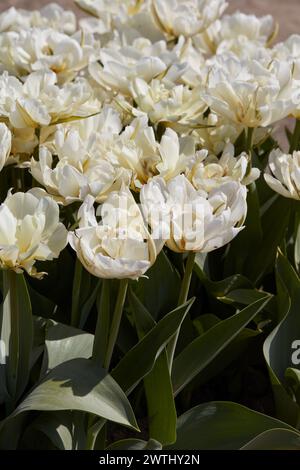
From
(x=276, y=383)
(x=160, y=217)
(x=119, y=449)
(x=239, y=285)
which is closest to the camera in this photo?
(x=160, y=217)

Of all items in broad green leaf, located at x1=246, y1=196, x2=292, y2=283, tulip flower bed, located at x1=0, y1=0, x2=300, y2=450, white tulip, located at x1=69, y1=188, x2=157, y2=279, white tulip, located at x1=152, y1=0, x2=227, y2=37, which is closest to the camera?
white tulip, located at x1=69, y1=188, x2=157, y2=279

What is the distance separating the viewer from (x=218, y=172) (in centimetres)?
182

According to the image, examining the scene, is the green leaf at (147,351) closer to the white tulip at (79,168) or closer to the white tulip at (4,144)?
the white tulip at (79,168)

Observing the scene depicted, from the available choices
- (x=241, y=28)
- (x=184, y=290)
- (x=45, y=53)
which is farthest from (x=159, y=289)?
(x=241, y=28)

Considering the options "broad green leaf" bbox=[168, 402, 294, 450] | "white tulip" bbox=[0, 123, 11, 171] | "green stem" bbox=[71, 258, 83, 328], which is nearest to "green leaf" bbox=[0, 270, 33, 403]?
"green stem" bbox=[71, 258, 83, 328]

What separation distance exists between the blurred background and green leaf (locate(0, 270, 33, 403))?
3.90 m

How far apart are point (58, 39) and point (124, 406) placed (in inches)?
45.5

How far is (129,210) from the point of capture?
5.18ft

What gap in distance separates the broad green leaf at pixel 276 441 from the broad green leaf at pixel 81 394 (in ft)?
0.81

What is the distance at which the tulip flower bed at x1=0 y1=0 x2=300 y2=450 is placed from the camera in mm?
1585

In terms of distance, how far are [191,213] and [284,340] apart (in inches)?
18.8

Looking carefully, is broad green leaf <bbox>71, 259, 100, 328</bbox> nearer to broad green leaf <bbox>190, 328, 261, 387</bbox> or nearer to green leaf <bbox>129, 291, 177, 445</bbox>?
green leaf <bbox>129, 291, 177, 445</bbox>
